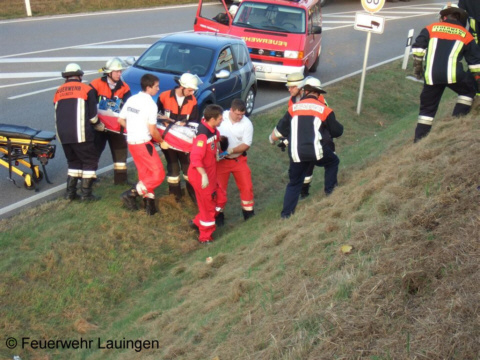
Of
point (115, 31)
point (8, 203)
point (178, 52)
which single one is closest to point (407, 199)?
point (8, 203)

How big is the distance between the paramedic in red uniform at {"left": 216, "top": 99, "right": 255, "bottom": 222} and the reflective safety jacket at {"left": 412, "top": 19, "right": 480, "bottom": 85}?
237 cm

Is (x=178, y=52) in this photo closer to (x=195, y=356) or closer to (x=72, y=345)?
(x=72, y=345)

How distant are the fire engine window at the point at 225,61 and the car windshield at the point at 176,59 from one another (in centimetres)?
20

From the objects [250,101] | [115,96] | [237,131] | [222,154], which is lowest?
[250,101]

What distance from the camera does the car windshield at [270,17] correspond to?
50.3 feet

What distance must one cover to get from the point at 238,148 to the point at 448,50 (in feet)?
9.52

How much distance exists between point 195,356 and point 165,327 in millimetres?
925

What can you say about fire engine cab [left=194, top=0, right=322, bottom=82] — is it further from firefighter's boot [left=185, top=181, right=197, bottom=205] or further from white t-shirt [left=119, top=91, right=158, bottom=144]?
white t-shirt [left=119, top=91, right=158, bottom=144]

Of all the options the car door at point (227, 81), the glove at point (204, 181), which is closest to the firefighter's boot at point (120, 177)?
the glove at point (204, 181)

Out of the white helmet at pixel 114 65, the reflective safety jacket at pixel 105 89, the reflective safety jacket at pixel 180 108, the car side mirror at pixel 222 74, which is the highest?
the white helmet at pixel 114 65

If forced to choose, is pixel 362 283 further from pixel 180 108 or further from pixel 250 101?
pixel 250 101

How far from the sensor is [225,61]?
11641 mm

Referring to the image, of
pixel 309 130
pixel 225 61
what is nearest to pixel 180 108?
pixel 309 130

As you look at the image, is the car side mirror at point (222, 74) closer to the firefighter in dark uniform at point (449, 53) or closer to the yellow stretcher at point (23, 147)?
the yellow stretcher at point (23, 147)
